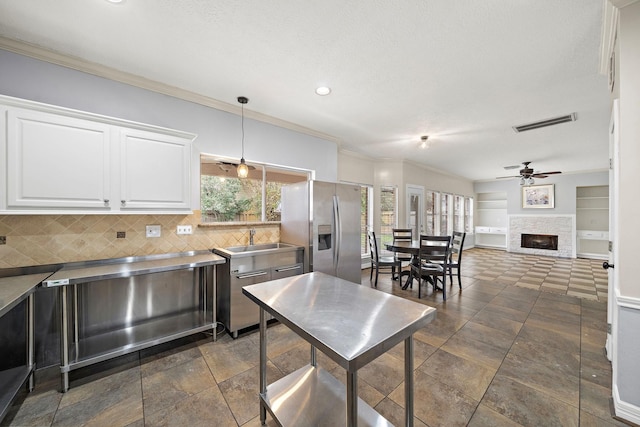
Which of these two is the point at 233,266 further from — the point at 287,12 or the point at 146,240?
the point at 287,12

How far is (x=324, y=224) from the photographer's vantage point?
3.36m

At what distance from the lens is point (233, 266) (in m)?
2.58

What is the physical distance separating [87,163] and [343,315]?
96.7 inches

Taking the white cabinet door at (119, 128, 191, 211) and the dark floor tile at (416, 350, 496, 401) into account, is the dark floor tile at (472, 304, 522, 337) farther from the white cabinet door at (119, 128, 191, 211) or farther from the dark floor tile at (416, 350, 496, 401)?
the white cabinet door at (119, 128, 191, 211)

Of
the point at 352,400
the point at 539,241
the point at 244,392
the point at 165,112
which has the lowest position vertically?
the point at 244,392

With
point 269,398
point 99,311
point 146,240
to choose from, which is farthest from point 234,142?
point 269,398

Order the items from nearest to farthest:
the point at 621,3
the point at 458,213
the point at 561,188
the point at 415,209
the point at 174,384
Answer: the point at 621,3, the point at 174,384, the point at 415,209, the point at 561,188, the point at 458,213

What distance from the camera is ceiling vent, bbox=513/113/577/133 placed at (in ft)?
11.3

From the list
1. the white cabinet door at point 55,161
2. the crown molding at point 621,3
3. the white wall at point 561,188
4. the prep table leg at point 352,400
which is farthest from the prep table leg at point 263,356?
the white wall at point 561,188

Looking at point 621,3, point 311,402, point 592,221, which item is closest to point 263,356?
point 311,402

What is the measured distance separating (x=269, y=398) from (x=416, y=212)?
5.85m

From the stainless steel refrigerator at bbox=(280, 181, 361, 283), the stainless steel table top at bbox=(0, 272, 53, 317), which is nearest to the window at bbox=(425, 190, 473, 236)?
the stainless steel refrigerator at bbox=(280, 181, 361, 283)

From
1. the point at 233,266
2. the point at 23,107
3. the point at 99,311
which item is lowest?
the point at 99,311

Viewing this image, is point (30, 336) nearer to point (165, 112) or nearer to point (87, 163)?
point (87, 163)
